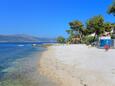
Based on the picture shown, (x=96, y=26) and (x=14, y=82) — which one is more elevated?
(x=96, y=26)

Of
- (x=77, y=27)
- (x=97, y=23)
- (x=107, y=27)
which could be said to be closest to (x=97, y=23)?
(x=97, y=23)

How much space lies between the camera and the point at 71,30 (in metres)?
106

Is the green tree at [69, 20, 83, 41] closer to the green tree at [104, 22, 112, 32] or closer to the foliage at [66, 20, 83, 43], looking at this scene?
the foliage at [66, 20, 83, 43]

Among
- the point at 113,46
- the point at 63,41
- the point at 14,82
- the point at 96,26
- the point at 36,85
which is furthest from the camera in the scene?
the point at 63,41

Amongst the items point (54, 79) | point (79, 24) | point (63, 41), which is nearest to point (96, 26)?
point (79, 24)

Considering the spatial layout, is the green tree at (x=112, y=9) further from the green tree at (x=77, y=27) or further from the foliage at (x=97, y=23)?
the green tree at (x=77, y=27)

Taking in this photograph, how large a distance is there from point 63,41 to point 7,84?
113409 mm

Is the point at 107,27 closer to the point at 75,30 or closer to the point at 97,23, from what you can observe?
the point at 97,23

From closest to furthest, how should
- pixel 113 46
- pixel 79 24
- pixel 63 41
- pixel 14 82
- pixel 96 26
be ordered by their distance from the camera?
pixel 14 82 < pixel 113 46 < pixel 96 26 < pixel 79 24 < pixel 63 41

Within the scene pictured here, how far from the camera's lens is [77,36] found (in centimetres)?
10475

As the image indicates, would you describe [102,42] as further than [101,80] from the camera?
Yes

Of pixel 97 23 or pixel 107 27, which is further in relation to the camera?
pixel 107 27

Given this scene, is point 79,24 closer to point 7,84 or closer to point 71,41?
point 71,41

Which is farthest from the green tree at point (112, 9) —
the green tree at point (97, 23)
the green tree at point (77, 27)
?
the green tree at point (77, 27)
